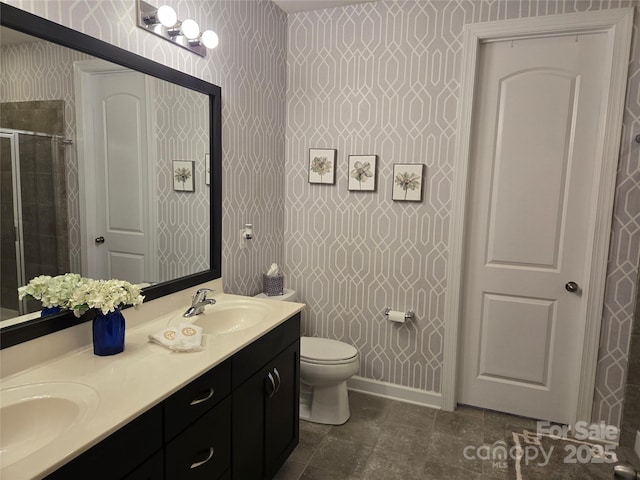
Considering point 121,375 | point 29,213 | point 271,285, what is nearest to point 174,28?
point 29,213

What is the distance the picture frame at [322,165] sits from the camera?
295cm

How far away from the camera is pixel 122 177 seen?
176cm

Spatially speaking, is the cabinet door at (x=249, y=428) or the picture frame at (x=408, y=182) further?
the picture frame at (x=408, y=182)

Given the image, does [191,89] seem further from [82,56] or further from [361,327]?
[361,327]

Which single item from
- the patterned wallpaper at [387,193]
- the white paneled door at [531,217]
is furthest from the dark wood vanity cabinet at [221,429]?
the white paneled door at [531,217]

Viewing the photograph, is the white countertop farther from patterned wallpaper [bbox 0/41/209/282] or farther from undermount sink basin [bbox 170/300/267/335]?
patterned wallpaper [bbox 0/41/209/282]

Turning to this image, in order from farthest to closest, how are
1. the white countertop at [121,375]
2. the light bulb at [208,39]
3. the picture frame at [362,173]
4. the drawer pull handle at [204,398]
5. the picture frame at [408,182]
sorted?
1. the picture frame at [362,173]
2. the picture frame at [408,182]
3. the light bulb at [208,39]
4. the drawer pull handle at [204,398]
5. the white countertop at [121,375]

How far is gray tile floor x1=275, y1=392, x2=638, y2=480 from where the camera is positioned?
86.6 inches

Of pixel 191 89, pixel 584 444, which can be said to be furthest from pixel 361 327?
pixel 191 89

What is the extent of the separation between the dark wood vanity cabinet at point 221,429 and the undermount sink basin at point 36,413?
5.8 inches

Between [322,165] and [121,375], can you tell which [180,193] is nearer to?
[121,375]

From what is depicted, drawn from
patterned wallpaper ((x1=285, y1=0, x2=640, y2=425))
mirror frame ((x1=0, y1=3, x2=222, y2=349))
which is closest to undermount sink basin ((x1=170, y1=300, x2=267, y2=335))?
mirror frame ((x1=0, y1=3, x2=222, y2=349))

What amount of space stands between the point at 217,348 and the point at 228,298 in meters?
0.70

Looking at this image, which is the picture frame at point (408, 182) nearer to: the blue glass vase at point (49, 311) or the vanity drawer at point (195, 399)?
the vanity drawer at point (195, 399)
